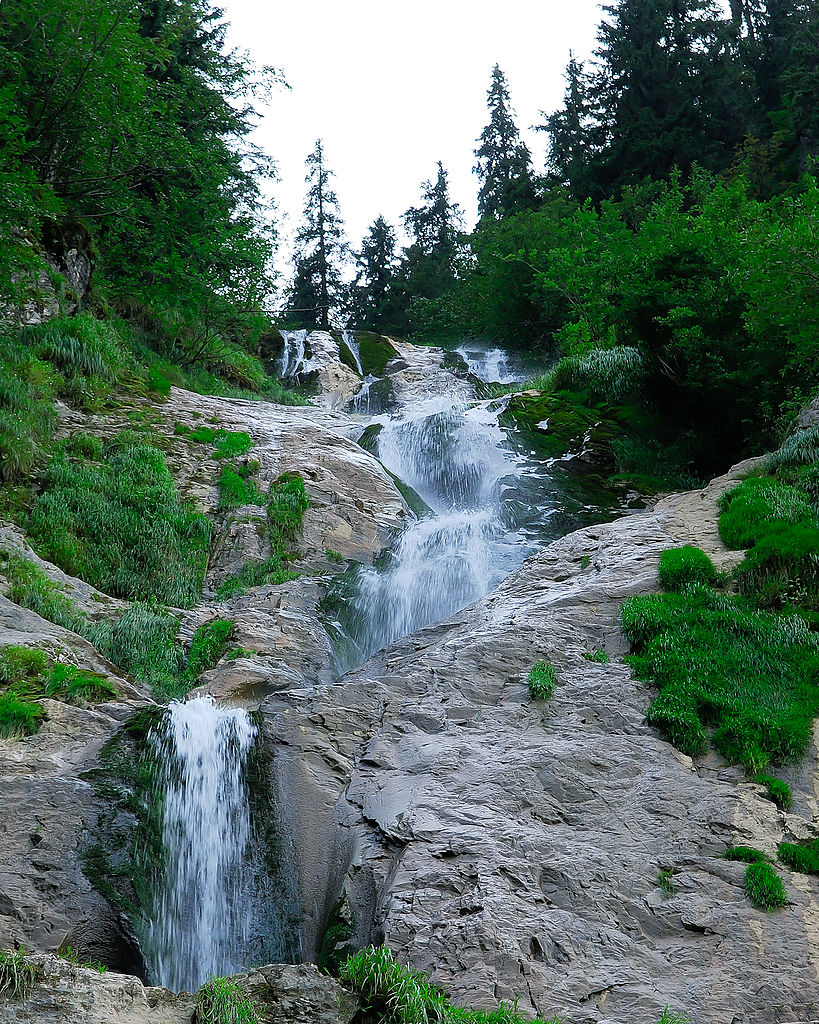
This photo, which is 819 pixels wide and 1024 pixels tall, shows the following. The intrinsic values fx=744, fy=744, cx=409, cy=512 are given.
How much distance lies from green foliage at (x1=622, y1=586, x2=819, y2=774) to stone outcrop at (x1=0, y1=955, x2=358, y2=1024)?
11.9 ft

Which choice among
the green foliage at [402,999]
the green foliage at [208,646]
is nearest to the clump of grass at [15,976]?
the green foliage at [402,999]

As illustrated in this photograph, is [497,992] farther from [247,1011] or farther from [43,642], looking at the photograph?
[43,642]

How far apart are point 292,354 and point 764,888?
27832mm

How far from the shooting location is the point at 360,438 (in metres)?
17.6

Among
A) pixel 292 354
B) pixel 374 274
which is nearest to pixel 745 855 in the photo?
pixel 292 354

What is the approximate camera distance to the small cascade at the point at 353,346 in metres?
30.9

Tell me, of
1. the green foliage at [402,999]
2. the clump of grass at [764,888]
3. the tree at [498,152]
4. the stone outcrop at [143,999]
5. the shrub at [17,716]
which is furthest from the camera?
the tree at [498,152]

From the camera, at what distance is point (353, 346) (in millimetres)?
32594

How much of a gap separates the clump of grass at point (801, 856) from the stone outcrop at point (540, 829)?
130 millimetres

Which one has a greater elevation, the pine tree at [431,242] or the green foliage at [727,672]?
the pine tree at [431,242]

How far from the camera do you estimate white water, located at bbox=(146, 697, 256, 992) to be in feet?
19.0

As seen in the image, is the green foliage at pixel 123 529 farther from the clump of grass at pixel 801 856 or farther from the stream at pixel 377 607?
the clump of grass at pixel 801 856

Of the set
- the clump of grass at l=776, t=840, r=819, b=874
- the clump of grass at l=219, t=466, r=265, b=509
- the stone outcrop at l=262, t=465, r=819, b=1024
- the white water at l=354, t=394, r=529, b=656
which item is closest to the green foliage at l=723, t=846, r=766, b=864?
the stone outcrop at l=262, t=465, r=819, b=1024

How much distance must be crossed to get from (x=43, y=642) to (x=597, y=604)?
5832 mm
